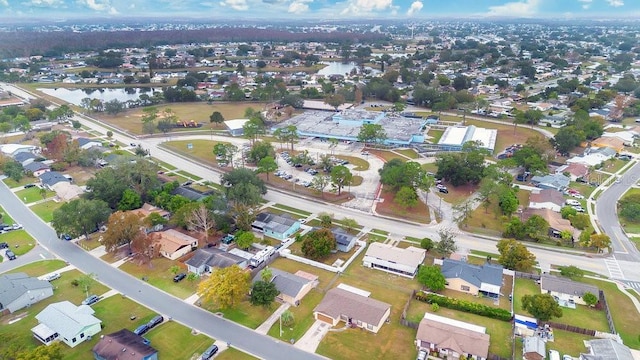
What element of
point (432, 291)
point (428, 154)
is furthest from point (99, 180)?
point (428, 154)

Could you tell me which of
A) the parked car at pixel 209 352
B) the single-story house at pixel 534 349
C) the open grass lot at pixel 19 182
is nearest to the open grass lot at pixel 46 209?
the open grass lot at pixel 19 182

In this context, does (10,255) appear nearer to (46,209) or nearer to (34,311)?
(34,311)

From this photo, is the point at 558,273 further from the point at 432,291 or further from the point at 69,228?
the point at 69,228

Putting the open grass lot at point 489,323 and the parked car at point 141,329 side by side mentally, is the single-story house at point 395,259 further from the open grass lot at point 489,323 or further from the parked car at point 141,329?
the parked car at point 141,329

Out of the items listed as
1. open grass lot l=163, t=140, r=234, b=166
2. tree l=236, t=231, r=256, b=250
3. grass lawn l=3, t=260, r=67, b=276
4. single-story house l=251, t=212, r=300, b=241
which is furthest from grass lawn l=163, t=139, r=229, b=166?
grass lawn l=3, t=260, r=67, b=276

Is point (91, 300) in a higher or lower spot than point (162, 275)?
higher

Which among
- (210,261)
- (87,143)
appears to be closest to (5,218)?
(87,143)
